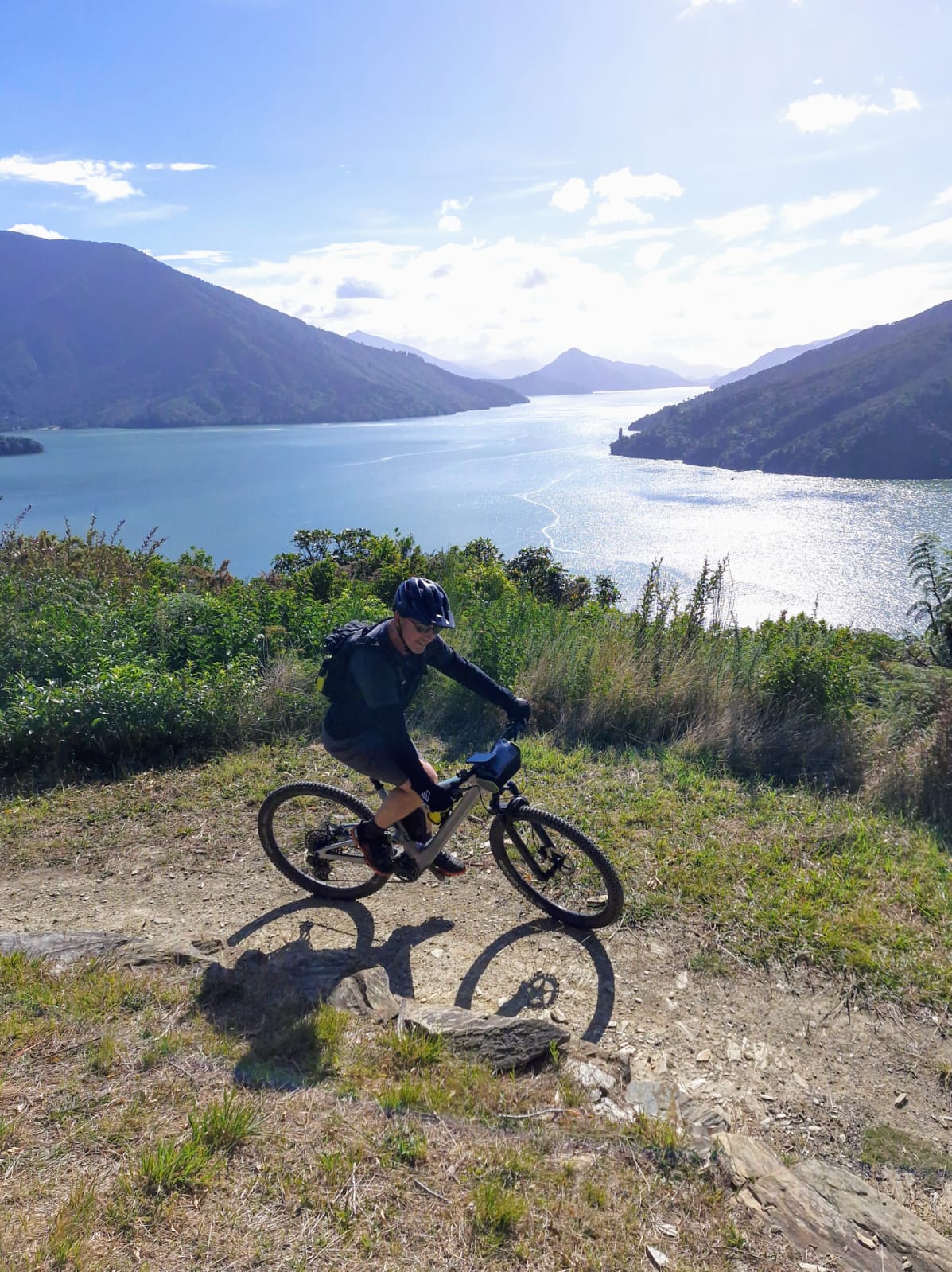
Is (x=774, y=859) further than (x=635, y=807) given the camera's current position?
No

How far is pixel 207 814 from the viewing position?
17.4 feet

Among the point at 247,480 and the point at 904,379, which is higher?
the point at 904,379

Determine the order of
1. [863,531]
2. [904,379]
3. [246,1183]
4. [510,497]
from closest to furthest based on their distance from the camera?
[246,1183]
[863,531]
[510,497]
[904,379]

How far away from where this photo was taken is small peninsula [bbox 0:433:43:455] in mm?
85812

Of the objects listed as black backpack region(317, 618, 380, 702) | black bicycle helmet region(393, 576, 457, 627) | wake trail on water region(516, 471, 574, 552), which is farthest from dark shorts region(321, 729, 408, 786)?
wake trail on water region(516, 471, 574, 552)

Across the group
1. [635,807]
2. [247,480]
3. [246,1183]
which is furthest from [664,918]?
[247,480]

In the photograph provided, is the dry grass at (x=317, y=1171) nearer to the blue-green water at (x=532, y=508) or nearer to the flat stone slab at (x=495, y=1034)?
the flat stone slab at (x=495, y=1034)

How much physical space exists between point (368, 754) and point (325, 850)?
2.79 ft

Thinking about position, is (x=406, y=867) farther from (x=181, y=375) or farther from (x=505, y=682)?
(x=181, y=375)

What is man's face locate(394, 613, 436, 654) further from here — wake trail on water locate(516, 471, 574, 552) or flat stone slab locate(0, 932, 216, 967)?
wake trail on water locate(516, 471, 574, 552)

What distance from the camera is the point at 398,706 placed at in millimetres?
3369

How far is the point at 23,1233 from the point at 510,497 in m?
64.1

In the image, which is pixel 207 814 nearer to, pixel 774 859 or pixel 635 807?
pixel 635 807

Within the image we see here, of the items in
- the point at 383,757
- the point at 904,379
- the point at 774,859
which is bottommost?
the point at 774,859
